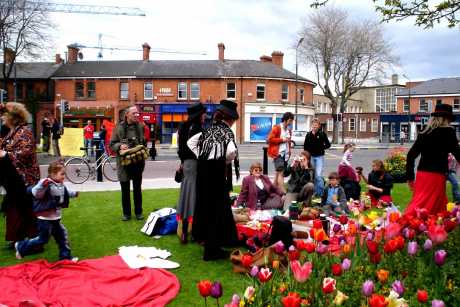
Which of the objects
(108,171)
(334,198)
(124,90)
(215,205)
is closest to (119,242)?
(215,205)

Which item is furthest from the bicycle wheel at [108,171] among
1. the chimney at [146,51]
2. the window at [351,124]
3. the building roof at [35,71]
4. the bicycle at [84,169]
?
the window at [351,124]

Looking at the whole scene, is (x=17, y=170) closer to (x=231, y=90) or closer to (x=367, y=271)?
(x=367, y=271)

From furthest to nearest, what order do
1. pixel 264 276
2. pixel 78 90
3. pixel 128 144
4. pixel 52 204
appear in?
pixel 78 90
pixel 128 144
pixel 52 204
pixel 264 276

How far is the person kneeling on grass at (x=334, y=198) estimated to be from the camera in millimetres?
8586

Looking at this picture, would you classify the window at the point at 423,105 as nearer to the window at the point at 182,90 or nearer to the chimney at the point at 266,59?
the chimney at the point at 266,59

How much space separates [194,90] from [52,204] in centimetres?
4093

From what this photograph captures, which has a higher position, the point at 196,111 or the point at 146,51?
the point at 146,51

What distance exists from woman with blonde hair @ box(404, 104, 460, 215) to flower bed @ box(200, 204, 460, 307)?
2221mm

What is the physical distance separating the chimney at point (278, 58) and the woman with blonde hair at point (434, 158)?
45607 mm

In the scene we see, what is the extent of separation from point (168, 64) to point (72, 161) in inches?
1420

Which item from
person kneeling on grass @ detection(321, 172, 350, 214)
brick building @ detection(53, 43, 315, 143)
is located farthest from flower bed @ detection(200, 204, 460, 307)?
brick building @ detection(53, 43, 315, 143)

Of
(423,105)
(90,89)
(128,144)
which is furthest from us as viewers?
(423,105)

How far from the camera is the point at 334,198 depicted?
8.52 m

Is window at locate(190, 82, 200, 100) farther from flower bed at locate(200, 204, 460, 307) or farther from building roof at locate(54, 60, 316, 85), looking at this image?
flower bed at locate(200, 204, 460, 307)
